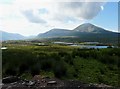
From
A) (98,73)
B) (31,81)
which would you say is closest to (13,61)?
(31,81)

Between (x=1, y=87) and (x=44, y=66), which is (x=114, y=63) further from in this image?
(x=1, y=87)

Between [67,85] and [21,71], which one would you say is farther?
[21,71]

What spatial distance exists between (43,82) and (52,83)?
0.72 ft

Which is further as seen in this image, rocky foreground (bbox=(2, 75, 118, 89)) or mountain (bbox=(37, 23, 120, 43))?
Answer: mountain (bbox=(37, 23, 120, 43))

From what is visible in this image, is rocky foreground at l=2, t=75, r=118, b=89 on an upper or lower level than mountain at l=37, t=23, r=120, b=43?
lower

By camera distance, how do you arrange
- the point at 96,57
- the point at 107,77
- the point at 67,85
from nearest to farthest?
the point at 67,85 < the point at 107,77 < the point at 96,57

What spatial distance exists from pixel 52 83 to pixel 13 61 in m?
2.17

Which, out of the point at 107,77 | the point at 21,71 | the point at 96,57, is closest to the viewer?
the point at 107,77

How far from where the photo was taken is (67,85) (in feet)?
21.0

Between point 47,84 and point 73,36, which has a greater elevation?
point 73,36

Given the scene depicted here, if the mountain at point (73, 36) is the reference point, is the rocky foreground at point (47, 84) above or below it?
below

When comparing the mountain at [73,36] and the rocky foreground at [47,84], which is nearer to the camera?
the rocky foreground at [47,84]

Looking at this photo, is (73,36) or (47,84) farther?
(73,36)

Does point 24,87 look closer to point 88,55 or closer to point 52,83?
point 52,83
